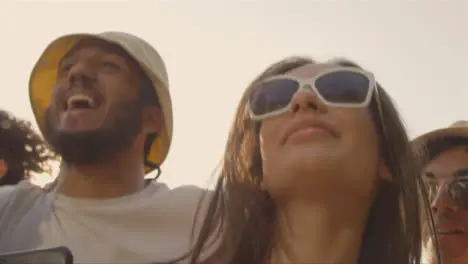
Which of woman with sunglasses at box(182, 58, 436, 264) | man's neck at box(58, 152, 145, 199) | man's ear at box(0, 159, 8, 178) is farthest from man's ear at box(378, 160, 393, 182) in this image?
man's ear at box(0, 159, 8, 178)

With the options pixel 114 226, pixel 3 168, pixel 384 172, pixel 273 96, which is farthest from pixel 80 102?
pixel 384 172

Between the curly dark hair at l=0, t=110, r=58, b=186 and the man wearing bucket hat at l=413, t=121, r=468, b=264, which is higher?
the curly dark hair at l=0, t=110, r=58, b=186

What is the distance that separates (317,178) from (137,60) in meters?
0.98

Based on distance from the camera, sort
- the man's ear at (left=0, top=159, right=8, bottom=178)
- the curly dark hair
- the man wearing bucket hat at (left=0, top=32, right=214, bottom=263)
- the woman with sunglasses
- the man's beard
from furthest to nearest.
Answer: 1. the curly dark hair
2. the man's ear at (left=0, top=159, right=8, bottom=178)
3. the man's beard
4. the man wearing bucket hat at (left=0, top=32, right=214, bottom=263)
5. the woman with sunglasses

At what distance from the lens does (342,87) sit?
6.19 feet

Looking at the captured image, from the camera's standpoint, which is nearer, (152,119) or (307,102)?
(307,102)

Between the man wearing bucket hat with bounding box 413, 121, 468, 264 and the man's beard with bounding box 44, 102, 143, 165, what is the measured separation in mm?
1000

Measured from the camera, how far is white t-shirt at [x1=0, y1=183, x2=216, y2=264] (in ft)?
6.90

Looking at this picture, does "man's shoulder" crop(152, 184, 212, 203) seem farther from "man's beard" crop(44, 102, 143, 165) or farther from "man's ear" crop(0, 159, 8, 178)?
"man's ear" crop(0, 159, 8, 178)

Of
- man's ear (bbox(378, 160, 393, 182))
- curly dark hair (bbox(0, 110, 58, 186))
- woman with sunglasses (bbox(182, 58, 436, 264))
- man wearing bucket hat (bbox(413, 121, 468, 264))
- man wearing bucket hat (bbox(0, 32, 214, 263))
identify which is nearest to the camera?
woman with sunglasses (bbox(182, 58, 436, 264))

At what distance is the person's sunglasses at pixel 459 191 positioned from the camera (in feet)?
8.14

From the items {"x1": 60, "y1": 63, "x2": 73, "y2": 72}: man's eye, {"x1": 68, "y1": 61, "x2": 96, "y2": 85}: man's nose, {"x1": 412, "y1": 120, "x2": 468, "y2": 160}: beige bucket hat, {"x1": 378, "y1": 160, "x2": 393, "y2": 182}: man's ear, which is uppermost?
{"x1": 60, "y1": 63, "x2": 73, "y2": 72}: man's eye

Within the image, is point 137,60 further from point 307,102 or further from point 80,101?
point 307,102

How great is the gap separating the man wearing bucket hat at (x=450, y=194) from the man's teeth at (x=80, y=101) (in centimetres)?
113
